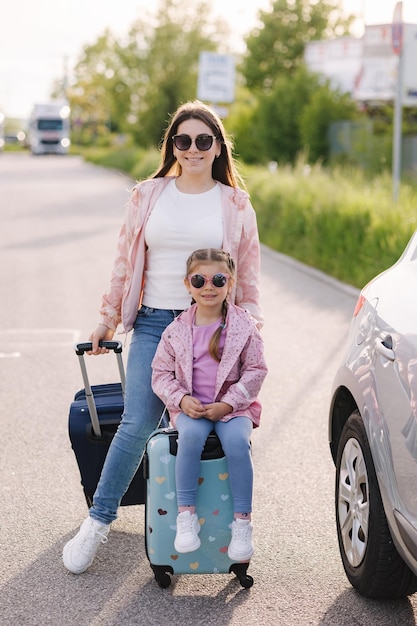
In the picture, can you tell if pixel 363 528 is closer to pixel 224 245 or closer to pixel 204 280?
pixel 204 280

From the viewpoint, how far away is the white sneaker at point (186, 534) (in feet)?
13.6

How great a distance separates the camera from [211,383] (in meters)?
4.27

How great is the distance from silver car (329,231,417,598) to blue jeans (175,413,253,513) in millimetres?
433

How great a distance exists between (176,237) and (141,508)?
1.55 m

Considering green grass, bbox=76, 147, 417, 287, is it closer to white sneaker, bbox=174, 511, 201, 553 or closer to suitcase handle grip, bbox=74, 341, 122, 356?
suitcase handle grip, bbox=74, 341, 122, 356

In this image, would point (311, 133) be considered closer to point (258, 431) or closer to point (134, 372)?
point (258, 431)

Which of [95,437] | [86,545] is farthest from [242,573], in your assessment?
[95,437]

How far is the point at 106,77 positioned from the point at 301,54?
11.3 m

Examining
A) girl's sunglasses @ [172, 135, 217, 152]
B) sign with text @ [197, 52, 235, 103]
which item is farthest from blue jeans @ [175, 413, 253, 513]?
sign with text @ [197, 52, 235, 103]

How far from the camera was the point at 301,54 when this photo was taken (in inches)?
2522

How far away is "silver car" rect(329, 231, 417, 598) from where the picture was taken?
12.2 ft

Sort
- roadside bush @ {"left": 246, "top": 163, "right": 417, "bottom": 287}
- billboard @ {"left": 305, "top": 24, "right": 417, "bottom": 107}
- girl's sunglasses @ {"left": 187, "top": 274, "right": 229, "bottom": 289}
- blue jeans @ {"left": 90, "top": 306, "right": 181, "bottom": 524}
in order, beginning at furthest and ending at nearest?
billboard @ {"left": 305, "top": 24, "right": 417, "bottom": 107}, roadside bush @ {"left": 246, "top": 163, "right": 417, "bottom": 287}, blue jeans @ {"left": 90, "top": 306, "right": 181, "bottom": 524}, girl's sunglasses @ {"left": 187, "top": 274, "right": 229, "bottom": 289}

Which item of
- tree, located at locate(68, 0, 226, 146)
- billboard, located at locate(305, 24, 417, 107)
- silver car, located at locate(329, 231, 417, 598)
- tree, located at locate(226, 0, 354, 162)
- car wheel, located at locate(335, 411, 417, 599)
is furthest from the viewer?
tree, located at locate(68, 0, 226, 146)

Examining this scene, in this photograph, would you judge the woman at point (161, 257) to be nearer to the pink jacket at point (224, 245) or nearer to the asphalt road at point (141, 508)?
the pink jacket at point (224, 245)
